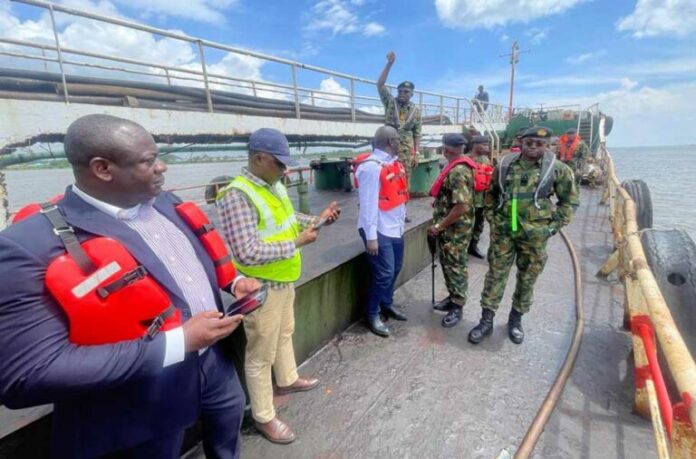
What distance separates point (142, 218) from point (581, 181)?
44.8ft

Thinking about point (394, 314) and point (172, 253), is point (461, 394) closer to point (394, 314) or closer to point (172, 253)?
point (394, 314)

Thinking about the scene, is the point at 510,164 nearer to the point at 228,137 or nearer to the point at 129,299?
the point at 129,299

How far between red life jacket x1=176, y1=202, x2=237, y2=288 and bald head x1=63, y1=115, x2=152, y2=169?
1.41ft

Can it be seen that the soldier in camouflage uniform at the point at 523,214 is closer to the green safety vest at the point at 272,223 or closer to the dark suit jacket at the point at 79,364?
the green safety vest at the point at 272,223

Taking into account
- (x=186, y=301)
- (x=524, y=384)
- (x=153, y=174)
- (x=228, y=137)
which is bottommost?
(x=524, y=384)

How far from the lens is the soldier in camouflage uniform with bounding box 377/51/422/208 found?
17.7 feet

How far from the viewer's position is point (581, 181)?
11.6 metres

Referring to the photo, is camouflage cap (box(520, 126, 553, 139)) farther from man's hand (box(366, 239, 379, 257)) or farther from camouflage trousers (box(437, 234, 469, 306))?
man's hand (box(366, 239, 379, 257))

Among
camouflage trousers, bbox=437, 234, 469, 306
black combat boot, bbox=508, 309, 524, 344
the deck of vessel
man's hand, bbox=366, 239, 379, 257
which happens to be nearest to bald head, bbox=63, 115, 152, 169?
the deck of vessel

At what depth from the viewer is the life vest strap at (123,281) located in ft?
3.28

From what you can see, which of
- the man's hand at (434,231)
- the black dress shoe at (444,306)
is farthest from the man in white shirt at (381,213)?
the black dress shoe at (444,306)

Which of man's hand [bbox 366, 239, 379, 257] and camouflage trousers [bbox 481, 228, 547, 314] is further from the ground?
man's hand [bbox 366, 239, 379, 257]

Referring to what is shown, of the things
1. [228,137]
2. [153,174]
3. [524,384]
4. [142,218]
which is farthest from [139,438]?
[228,137]

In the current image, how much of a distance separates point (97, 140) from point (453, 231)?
3189 millimetres
